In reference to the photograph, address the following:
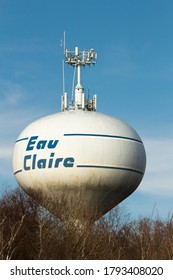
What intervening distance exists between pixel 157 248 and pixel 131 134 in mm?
7035

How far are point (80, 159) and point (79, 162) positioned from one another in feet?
0.44

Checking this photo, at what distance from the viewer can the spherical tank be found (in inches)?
1088

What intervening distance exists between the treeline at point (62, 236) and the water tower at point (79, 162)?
108 cm

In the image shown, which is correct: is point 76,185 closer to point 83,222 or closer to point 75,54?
point 83,222

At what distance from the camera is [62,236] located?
29.6 meters

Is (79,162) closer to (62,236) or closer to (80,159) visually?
(80,159)

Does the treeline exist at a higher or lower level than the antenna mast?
lower

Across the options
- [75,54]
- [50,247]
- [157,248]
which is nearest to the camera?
[157,248]

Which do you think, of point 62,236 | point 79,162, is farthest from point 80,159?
point 62,236

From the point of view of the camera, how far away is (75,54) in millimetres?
33062

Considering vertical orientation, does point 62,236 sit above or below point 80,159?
below

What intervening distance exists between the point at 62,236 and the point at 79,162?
380cm

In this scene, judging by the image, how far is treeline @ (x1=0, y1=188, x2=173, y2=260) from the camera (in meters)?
26.4
